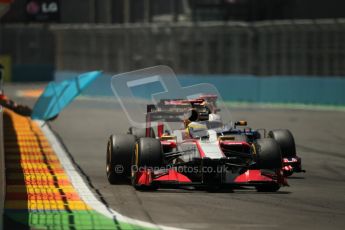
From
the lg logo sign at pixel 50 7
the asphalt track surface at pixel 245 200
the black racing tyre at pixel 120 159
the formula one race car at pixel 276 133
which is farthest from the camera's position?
the lg logo sign at pixel 50 7

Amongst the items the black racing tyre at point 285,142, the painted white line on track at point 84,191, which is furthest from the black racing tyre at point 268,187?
the painted white line on track at point 84,191

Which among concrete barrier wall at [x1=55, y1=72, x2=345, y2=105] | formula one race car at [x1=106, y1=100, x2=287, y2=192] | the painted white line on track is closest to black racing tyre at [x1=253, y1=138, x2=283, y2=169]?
formula one race car at [x1=106, y1=100, x2=287, y2=192]

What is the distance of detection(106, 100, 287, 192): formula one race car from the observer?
1334 centimetres

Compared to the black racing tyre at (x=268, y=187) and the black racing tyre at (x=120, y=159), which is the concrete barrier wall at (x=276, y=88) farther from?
the black racing tyre at (x=268, y=187)

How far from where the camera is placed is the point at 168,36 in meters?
Answer: 43.9

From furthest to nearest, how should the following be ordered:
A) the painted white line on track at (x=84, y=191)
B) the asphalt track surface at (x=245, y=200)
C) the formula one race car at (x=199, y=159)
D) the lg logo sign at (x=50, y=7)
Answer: the lg logo sign at (x=50, y=7) < the formula one race car at (x=199, y=159) < the asphalt track surface at (x=245, y=200) < the painted white line on track at (x=84, y=191)

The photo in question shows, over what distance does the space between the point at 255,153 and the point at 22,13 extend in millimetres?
61976

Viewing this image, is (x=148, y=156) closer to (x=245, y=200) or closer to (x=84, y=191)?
(x=84, y=191)

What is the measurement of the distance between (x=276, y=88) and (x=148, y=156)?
24.0 m

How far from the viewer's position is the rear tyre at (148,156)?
13.4 metres

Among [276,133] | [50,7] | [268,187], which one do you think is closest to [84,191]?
[268,187]

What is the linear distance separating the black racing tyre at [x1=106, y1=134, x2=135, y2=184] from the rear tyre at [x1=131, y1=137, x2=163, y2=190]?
66cm

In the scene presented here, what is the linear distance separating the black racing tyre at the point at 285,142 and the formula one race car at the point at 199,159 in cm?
79

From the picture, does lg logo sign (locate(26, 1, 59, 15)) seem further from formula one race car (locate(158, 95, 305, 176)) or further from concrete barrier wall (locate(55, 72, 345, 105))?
formula one race car (locate(158, 95, 305, 176))
